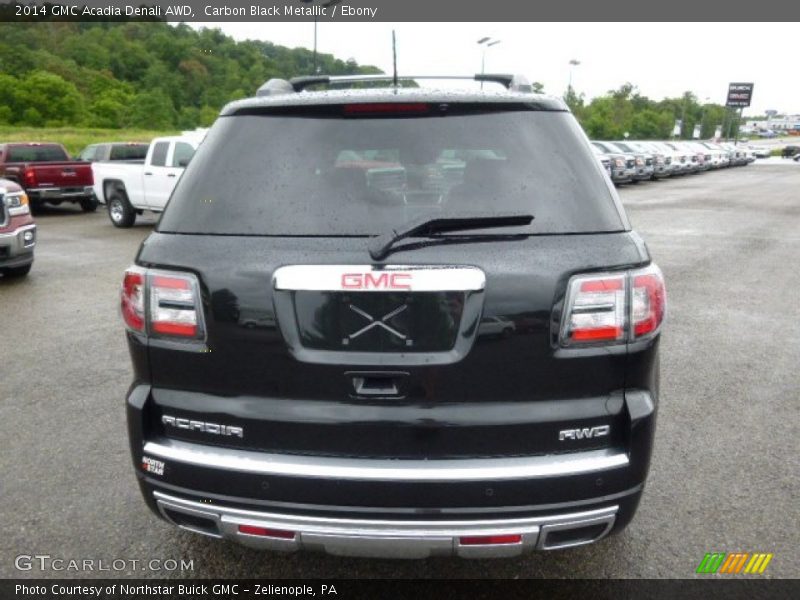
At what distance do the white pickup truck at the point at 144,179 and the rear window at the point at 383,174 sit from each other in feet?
39.7

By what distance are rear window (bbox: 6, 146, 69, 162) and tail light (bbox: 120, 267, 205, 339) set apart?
19.0 metres

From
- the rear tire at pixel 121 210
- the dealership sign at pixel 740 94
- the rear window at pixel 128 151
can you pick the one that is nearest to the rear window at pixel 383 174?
the rear tire at pixel 121 210

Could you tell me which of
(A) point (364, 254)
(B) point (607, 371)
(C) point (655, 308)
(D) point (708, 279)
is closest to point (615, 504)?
(B) point (607, 371)

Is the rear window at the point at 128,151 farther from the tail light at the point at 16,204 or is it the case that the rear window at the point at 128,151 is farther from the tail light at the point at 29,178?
the tail light at the point at 16,204

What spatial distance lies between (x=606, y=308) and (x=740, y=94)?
89.8m

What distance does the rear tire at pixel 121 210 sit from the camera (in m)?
15.8

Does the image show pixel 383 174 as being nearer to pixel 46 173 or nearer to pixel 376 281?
pixel 376 281

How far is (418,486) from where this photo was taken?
2.18m

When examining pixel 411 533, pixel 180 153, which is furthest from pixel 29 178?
pixel 411 533

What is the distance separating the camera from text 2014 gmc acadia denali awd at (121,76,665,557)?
7.14 feet

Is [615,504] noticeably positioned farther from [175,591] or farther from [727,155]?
[727,155]

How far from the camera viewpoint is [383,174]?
2.53 m

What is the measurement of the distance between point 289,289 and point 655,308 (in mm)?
1228

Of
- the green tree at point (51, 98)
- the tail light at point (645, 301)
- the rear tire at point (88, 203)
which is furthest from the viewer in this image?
the green tree at point (51, 98)
